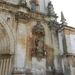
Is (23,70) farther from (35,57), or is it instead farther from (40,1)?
(40,1)

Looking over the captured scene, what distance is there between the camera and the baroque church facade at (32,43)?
948cm

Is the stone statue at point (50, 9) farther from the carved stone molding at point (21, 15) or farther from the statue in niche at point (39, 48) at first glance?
the statue in niche at point (39, 48)

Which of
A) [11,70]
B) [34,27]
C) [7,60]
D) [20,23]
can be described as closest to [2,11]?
[20,23]

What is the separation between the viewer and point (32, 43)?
10.6 m

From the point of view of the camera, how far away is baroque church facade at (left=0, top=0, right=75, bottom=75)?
9.48 m

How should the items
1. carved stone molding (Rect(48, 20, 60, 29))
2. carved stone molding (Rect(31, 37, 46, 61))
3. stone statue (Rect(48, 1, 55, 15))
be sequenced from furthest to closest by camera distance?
stone statue (Rect(48, 1, 55, 15)) → carved stone molding (Rect(48, 20, 60, 29)) → carved stone molding (Rect(31, 37, 46, 61))

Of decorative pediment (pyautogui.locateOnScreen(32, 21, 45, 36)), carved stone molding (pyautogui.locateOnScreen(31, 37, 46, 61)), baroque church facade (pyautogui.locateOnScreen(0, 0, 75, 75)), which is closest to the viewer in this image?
baroque church facade (pyautogui.locateOnScreen(0, 0, 75, 75))

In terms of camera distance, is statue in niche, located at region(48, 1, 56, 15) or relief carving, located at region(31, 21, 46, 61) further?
statue in niche, located at region(48, 1, 56, 15)

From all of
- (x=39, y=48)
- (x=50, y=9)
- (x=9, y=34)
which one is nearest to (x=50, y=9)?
(x=50, y=9)

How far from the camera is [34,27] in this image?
11273mm

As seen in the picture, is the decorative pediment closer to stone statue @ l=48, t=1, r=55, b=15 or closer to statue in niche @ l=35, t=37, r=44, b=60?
statue in niche @ l=35, t=37, r=44, b=60

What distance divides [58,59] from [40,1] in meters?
5.76

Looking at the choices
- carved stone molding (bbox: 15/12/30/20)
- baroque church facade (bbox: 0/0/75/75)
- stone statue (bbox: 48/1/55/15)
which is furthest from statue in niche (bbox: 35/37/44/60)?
stone statue (bbox: 48/1/55/15)

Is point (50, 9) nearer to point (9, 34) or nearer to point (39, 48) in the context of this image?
point (39, 48)
